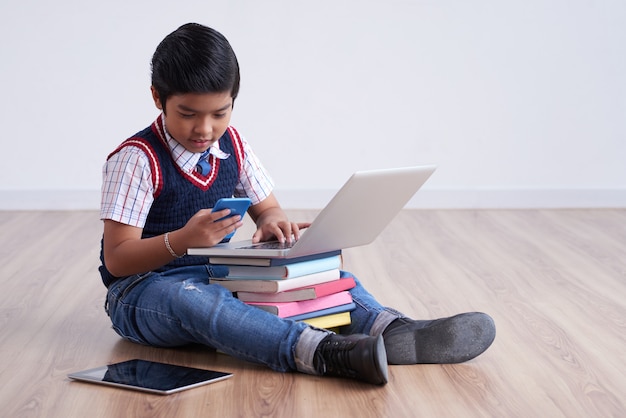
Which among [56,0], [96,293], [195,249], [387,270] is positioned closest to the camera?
[195,249]

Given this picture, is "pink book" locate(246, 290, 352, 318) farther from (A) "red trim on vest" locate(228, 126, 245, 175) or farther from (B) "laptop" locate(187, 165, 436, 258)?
(A) "red trim on vest" locate(228, 126, 245, 175)

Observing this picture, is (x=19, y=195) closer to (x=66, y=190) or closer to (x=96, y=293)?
(x=66, y=190)

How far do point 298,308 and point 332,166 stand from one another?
2103 mm

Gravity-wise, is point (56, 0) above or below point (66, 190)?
above

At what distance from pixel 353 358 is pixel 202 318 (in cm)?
27

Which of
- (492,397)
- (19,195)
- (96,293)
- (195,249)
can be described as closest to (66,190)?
(19,195)

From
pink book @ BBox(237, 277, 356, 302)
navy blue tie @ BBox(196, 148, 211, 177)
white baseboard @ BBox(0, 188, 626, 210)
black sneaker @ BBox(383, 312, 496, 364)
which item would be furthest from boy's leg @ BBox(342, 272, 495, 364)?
white baseboard @ BBox(0, 188, 626, 210)

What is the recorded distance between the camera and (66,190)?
3596mm

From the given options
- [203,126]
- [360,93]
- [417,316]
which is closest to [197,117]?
[203,126]

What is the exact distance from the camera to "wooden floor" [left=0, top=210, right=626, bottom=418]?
4.43ft

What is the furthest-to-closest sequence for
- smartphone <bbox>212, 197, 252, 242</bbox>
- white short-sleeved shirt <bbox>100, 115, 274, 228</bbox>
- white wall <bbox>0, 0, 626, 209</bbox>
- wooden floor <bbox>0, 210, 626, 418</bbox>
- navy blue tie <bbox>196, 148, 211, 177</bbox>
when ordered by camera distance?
white wall <bbox>0, 0, 626, 209</bbox>, navy blue tie <bbox>196, 148, 211, 177</bbox>, white short-sleeved shirt <bbox>100, 115, 274, 228</bbox>, smartphone <bbox>212, 197, 252, 242</bbox>, wooden floor <bbox>0, 210, 626, 418</bbox>

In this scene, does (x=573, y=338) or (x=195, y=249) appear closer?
(x=195, y=249)

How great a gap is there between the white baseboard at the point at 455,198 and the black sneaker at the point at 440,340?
2.10m

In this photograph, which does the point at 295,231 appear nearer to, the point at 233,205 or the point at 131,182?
the point at 233,205
